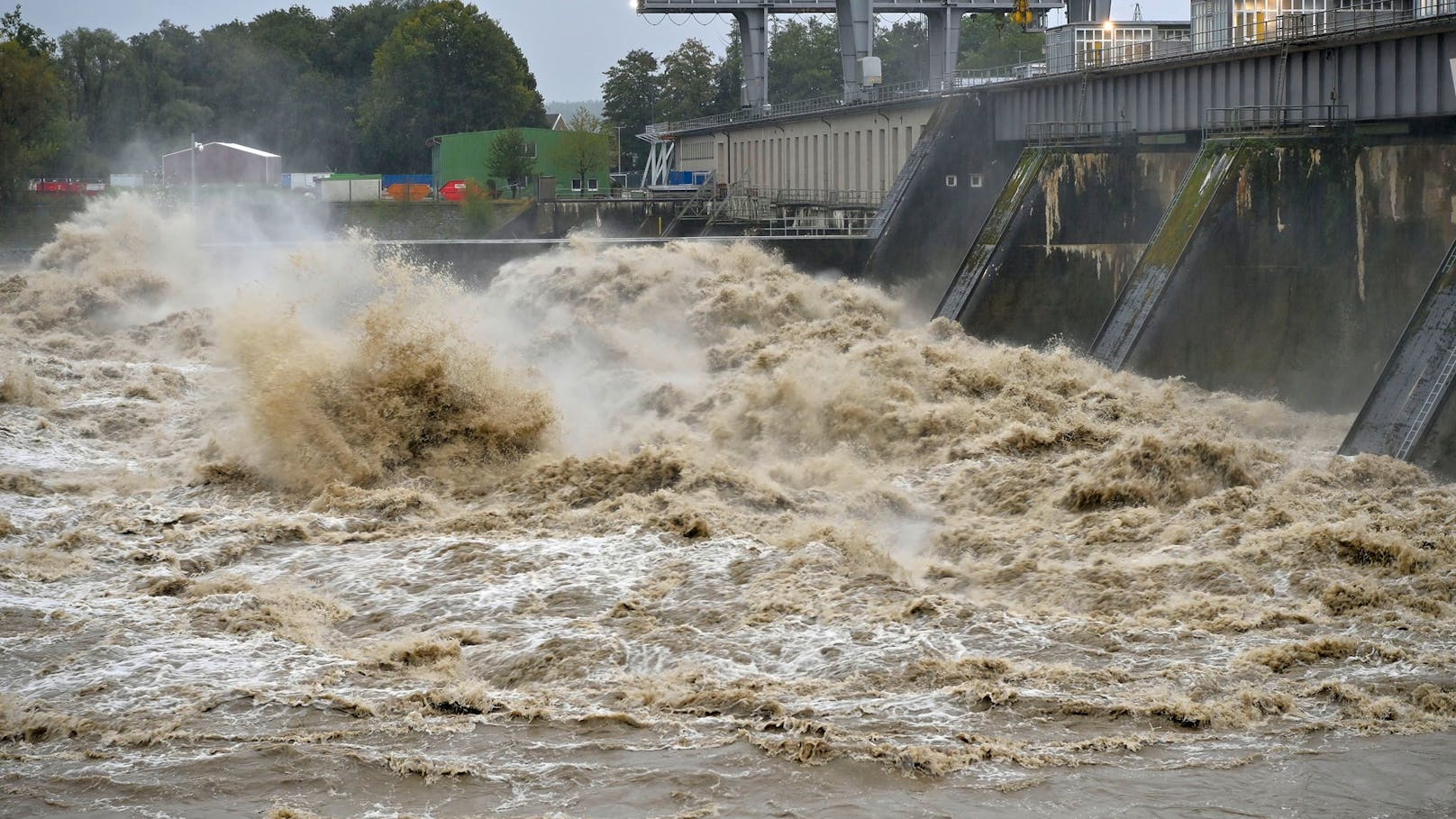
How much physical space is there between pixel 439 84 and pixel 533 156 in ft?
45.5

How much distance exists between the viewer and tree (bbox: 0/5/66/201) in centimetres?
5578

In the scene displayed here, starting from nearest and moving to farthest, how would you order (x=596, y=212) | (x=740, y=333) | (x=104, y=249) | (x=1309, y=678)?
1. (x=1309, y=678)
2. (x=740, y=333)
3. (x=104, y=249)
4. (x=596, y=212)

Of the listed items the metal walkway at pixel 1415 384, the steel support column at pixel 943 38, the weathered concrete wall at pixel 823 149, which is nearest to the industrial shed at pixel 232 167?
the weathered concrete wall at pixel 823 149

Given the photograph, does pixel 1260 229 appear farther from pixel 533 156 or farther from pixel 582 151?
pixel 533 156

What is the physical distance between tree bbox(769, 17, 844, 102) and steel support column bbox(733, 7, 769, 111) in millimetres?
31713

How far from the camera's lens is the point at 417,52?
80.1 metres

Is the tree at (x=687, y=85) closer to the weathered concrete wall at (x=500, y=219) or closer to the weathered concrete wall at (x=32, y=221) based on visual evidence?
the weathered concrete wall at (x=500, y=219)

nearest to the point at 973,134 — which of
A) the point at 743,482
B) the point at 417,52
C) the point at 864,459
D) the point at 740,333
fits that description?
the point at 740,333

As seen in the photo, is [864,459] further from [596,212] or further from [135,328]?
[596,212]

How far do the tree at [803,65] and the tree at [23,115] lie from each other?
3870 cm

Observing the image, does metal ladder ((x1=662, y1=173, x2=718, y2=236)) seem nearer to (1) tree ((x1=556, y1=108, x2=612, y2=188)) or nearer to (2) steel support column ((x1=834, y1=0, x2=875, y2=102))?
(2) steel support column ((x1=834, y1=0, x2=875, y2=102))

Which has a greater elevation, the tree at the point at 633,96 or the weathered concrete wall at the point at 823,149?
the tree at the point at 633,96

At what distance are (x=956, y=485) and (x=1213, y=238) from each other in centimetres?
712

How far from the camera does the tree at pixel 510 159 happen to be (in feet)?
224
